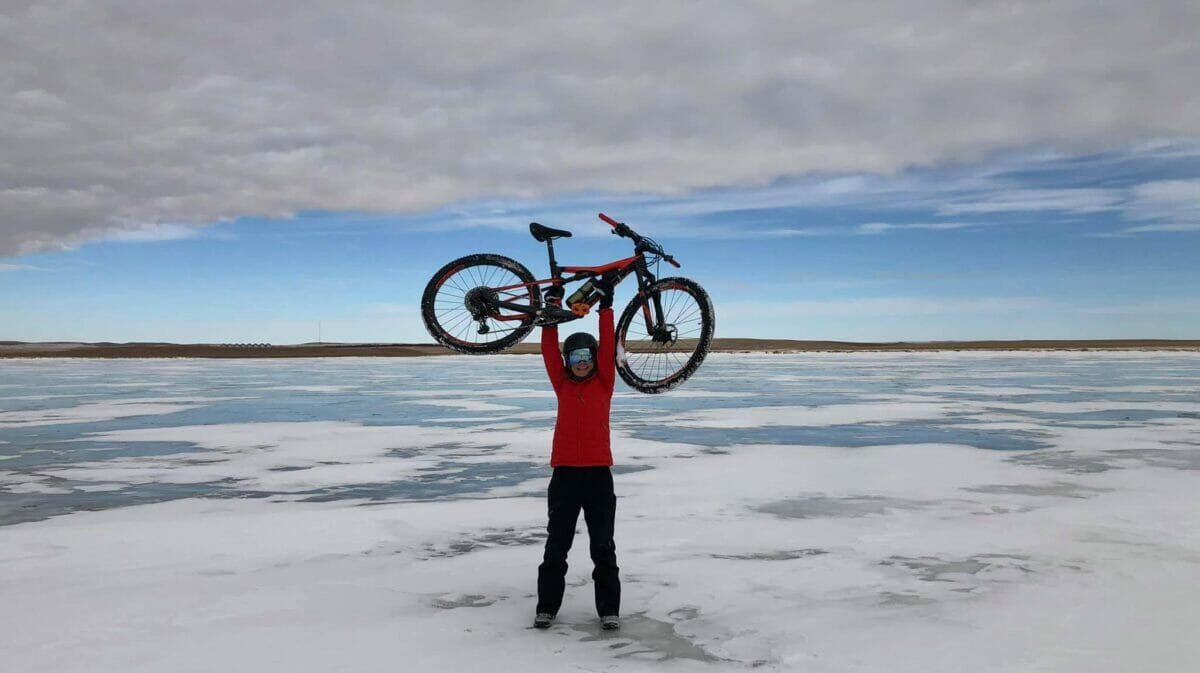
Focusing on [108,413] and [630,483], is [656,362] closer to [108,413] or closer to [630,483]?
[630,483]

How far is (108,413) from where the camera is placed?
62.6ft

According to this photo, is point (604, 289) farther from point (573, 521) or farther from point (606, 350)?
point (573, 521)

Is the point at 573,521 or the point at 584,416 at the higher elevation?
the point at 584,416

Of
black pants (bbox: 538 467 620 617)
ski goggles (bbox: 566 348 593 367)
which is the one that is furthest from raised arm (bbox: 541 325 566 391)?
black pants (bbox: 538 467 620 617)

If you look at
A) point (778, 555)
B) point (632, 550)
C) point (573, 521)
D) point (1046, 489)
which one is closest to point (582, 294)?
point (573, 521)

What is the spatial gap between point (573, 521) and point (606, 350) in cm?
108

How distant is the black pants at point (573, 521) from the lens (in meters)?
5.30

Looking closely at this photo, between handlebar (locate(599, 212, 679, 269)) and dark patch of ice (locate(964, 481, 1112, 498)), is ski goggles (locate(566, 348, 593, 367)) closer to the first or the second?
handlebar (locate(599, 212, 679, 269))

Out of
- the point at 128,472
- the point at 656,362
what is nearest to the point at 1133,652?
the point at 656,362

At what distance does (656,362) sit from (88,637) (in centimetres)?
364

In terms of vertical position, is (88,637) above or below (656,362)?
below

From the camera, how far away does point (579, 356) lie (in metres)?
5.35

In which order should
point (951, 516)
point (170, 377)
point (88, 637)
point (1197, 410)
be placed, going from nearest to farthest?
point (88, 637)
point (951, 516)
point (1197, 410)
point (170, 377)

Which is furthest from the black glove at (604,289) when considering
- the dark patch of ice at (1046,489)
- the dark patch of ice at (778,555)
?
the dark patch of ice at (1046,489)
